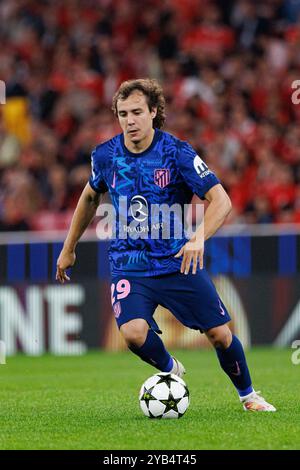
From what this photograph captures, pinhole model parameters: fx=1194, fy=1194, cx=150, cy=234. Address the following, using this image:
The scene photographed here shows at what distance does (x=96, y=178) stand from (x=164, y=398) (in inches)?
59.5

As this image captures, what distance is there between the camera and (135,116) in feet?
24.7

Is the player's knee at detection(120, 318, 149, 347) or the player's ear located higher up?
the player's ear

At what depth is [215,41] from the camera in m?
16.6

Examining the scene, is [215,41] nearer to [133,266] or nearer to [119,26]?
[119,26]

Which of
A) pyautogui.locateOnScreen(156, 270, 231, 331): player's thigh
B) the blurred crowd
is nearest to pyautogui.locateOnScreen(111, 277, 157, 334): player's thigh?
pyautogui.locateOnScreen(156, 270, 231, 331): player's thigh

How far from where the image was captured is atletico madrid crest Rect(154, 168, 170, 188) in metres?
7.51

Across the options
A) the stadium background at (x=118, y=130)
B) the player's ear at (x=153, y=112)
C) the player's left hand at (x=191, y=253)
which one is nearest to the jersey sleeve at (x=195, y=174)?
the player's ear at (x=153, y=112)

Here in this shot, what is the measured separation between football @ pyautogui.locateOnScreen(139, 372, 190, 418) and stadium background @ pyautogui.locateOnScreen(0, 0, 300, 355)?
6537 millimetres

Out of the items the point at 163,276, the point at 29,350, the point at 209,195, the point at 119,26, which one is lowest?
the point at 29,350

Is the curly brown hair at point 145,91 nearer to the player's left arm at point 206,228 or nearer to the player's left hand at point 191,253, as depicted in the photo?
the player's left arm at point 206,228

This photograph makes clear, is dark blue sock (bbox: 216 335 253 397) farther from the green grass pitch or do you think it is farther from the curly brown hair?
the curly brown hair
